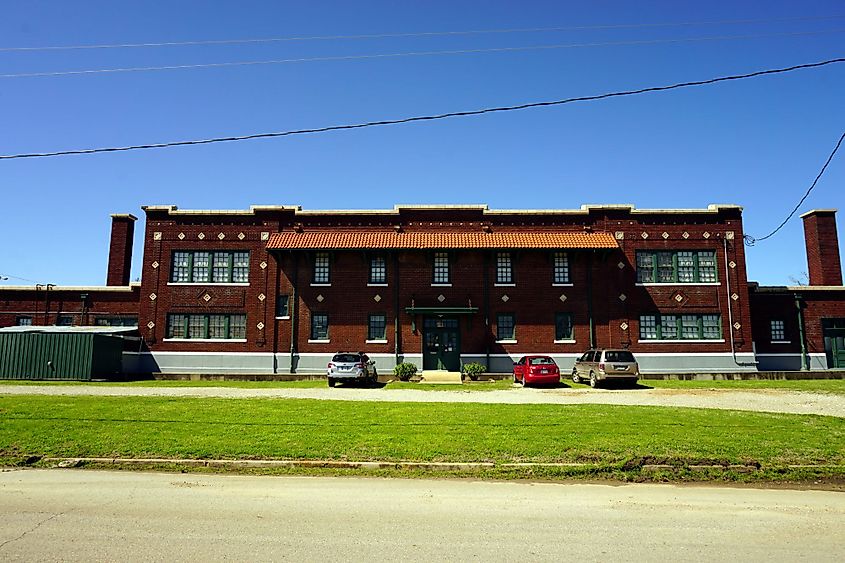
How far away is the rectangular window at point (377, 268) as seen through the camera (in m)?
34.9

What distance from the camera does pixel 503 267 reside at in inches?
1375

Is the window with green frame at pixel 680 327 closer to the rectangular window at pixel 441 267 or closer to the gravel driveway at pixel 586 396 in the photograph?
the gravel driveway at pixel 586 396

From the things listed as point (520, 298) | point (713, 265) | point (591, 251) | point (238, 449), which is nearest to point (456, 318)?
point (520, 298)

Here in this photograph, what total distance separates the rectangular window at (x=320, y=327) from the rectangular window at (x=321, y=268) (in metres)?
2.04

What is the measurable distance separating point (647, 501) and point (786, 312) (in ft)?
109

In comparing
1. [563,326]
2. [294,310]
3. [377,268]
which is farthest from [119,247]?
[563,326]

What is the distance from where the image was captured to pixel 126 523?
6.92 meters

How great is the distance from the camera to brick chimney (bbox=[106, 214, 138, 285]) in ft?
Answer: 132

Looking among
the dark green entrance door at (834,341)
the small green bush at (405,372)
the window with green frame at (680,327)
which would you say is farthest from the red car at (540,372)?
the dark green entrance door at (834,341)

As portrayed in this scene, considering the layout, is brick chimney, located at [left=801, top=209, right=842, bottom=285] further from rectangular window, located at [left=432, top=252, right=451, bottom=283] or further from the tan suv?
rectangular window, located at [left=432, top=252, right=451, bottom=283]

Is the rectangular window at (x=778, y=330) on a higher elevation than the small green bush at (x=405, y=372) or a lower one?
higher

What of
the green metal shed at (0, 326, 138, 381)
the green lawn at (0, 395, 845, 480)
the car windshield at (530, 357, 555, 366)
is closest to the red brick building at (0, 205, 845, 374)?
the green metal shed at (0, 326, 138, 381)

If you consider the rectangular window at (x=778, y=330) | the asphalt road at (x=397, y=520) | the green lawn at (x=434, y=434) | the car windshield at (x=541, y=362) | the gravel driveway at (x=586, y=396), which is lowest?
the asphalt road at (x=397, y=520)

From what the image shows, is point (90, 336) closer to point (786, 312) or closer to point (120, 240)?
point (120, 240)
